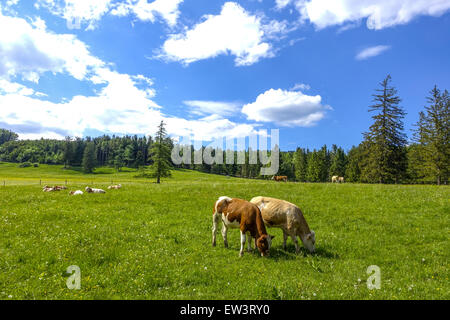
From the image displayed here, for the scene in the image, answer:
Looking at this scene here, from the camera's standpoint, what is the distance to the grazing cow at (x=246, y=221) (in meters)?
9.62

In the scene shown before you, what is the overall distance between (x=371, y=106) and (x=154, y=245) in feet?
176

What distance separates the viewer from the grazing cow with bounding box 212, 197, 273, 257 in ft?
31.6

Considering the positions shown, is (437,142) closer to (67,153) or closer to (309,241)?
(309,241)

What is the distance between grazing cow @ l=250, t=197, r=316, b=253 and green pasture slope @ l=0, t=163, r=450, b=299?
653 mm

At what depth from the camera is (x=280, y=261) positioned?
364 inches

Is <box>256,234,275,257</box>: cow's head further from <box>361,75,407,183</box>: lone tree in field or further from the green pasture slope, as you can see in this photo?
<box>361,75,407,183</box>: lone tree in field

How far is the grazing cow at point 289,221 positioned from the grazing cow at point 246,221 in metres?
1.34

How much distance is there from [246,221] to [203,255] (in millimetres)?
2328

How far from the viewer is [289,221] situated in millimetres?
10914

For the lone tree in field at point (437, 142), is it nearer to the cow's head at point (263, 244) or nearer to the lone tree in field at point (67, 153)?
the cow's head at point (263, 244)

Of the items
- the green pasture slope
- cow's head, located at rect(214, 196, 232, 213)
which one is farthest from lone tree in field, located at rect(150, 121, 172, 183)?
cow's head, located at rect(214, 196, 232, 213)

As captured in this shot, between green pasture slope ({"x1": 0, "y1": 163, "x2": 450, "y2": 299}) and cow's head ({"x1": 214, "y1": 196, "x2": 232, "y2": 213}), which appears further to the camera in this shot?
cow's head ({"x1": 214, "y1": 196, "x2": 232, "y2": 213})

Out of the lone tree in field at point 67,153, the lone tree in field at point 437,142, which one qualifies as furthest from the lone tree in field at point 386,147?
the lone tree in field at point 67,153
